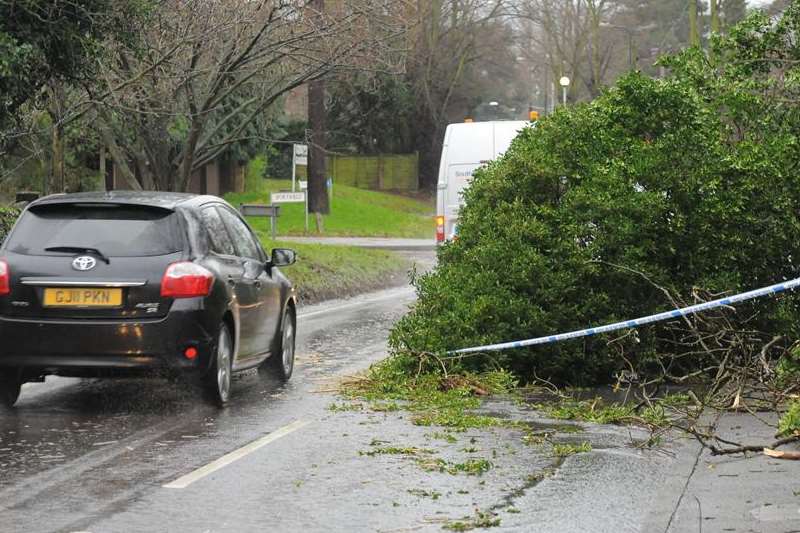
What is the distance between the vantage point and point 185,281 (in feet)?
32.6

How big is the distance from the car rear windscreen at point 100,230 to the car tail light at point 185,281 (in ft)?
0.65

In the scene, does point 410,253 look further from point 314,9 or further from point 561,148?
point 561,148

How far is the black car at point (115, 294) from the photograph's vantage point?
9742 millimetres

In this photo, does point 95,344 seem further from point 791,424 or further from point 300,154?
point 300,154

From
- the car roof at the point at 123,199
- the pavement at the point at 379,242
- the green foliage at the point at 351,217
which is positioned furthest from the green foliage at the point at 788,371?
the green foliage at the point at 351,217

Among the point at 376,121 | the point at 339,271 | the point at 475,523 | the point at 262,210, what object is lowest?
the point at 339,271

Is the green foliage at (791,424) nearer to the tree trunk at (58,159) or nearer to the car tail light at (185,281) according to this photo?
the car tail light at (185,281)

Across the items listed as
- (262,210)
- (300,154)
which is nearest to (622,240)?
(262,210)

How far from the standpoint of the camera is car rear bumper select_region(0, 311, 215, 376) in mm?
9711

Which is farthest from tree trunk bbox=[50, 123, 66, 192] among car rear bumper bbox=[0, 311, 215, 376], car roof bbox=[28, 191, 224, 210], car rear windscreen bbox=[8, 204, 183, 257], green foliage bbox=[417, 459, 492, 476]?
green foliage bbox=[417, 459, 492, 476]

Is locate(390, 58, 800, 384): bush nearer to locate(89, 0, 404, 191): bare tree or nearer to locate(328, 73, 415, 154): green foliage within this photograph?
locate(89, 0, 404, 191): bare tree

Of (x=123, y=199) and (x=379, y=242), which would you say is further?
(x=379, y=242)

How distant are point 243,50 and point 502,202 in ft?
27.4

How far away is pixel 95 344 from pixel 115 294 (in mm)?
378
